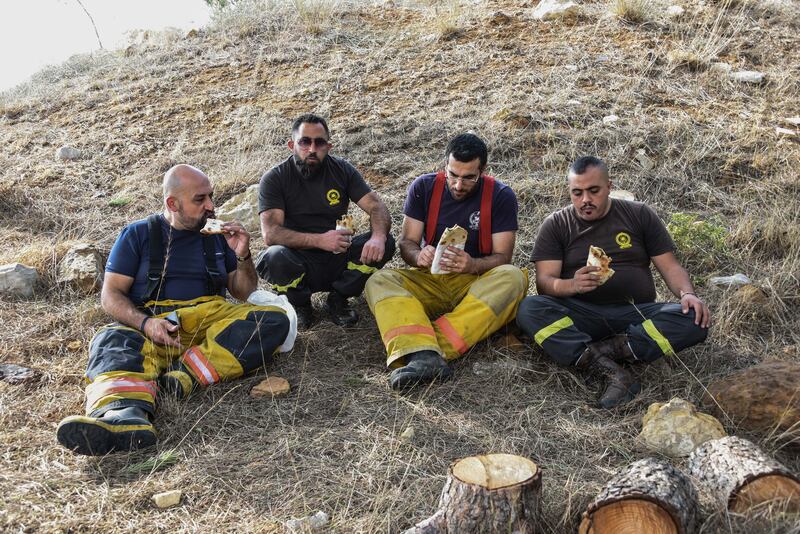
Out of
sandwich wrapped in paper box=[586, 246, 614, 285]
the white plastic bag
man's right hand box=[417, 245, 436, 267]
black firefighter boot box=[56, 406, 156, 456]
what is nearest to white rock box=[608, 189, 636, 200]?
sandwich wrapped in paper box=[586, 246, 614, 285]

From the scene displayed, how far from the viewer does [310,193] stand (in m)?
5.06

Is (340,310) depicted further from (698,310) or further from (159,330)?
(698,310)

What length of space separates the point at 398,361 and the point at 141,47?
32.9ft

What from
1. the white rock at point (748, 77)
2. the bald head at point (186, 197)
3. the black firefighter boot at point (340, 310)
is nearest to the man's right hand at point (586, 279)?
the black firefighter boot at point (340, 310)

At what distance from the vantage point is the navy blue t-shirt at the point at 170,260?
4.11 meters

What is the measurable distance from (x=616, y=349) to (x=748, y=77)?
5315 millimetres

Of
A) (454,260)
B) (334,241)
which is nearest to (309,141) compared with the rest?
(334,241)

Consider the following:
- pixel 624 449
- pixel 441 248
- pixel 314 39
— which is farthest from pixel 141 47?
pixel 624 449

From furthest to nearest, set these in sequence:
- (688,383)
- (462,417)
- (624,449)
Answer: (688,383), (462,417), (624,449)

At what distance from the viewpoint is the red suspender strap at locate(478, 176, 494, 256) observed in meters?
4.61

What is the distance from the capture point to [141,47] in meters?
12.0

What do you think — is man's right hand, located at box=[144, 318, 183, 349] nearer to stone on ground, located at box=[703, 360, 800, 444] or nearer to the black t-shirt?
the black t-shirt

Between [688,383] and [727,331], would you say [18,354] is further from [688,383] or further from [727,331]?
[727,331]

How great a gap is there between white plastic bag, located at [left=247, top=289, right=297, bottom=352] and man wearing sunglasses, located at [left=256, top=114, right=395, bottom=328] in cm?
30
